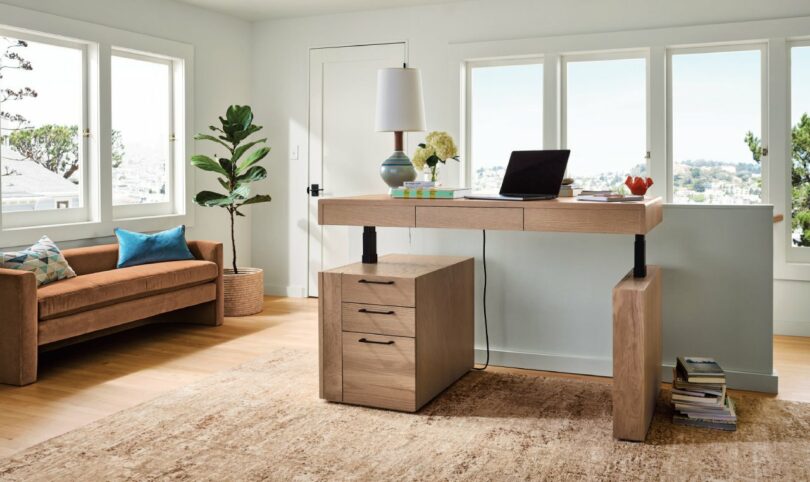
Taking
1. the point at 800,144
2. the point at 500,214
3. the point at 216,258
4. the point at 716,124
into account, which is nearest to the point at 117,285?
the point at 216,258

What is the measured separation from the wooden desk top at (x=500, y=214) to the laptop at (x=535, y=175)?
109mm

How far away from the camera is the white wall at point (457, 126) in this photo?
12.1 ft

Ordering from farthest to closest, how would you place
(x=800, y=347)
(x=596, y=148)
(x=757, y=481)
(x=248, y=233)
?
(x=248, y=233) → (x=596, y=148) → (x=800, y=347) → (x=757, y=481)

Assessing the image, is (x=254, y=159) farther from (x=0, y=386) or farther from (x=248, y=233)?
(x=0, y=386)

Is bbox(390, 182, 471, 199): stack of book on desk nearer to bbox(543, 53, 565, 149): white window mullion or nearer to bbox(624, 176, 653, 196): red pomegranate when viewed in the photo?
bbox(624, 176, 653, 196): red pomegranate

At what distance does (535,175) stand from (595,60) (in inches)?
102

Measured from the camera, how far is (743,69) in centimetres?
507

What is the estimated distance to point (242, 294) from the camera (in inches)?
219

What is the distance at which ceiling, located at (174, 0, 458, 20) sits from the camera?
5766mm

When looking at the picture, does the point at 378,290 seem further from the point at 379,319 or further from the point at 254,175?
the point at 254,175

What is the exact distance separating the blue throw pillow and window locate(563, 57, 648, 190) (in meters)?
2.83

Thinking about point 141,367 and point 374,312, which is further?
point 141,367

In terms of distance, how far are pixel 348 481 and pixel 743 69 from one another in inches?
159

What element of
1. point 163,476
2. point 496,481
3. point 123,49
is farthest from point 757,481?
point 123,49
